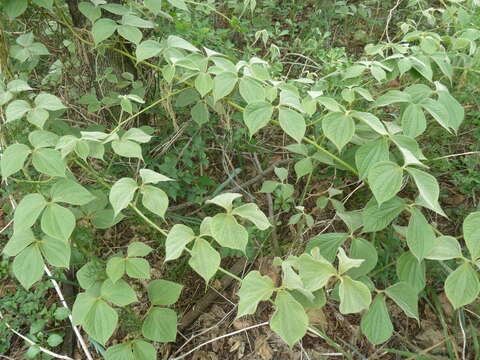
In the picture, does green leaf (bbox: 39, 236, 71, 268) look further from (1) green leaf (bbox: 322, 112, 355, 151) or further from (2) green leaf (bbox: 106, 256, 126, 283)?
(1) green leaf (bbox: 322, 112, 355, 151)

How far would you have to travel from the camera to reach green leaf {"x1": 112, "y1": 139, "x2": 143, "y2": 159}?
999mm

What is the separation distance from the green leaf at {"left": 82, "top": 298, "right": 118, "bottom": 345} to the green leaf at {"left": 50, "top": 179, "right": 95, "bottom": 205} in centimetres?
26

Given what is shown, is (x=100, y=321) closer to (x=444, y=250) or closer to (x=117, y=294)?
(x=117, y=294)

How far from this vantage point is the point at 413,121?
1.13 meters

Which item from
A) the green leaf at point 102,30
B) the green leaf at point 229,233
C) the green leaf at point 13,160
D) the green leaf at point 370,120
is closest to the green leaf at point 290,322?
the green leaf at point 229,233

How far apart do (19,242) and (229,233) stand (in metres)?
0.53

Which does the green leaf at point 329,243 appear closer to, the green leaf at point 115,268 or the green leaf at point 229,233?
the green leaf at point 229,233

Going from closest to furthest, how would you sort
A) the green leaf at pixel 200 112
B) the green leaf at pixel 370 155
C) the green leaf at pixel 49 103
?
1. the green leaf at pixel 370 155
2. the green leaf at pixel 49 103
3. the green leaf at pixel 200 112

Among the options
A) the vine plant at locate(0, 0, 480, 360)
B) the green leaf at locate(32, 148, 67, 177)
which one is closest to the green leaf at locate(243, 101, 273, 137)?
the vine plant at locate(0, 0, 480, 360)

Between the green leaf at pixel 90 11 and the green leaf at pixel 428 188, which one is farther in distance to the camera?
the green leaf at pixel 90 11

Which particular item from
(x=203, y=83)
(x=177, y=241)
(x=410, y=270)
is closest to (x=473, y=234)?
(x=410, y=270)

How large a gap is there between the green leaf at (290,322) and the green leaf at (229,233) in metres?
0.16

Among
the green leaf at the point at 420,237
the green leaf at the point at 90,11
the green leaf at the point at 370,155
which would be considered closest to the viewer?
→ the green leaf at the point at 420,237

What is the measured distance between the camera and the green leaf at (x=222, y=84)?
108cm
